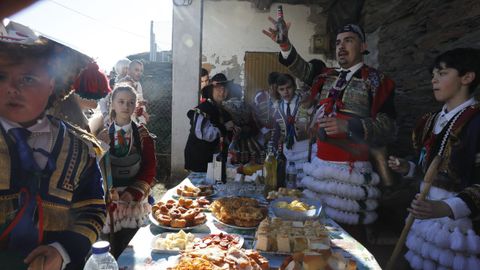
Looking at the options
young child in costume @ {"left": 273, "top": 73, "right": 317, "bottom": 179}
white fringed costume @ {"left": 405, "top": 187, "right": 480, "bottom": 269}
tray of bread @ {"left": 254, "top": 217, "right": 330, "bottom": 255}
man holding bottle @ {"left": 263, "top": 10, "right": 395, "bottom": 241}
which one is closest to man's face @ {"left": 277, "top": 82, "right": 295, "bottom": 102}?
young child in costume @ {"left": 273, "top": 73, "right": 317, "bottom": 179}

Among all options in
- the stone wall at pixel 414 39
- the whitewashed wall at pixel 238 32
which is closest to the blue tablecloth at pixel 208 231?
the stone wall at pixel 414 39

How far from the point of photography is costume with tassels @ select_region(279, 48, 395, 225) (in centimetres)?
266

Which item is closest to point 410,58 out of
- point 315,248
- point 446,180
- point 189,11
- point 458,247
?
point 446,180

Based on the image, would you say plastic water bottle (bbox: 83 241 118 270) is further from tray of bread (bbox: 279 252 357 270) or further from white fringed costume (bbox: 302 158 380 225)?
white fringed costume (bbox: 302 158 380 225)

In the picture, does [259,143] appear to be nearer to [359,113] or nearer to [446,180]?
[359,113]

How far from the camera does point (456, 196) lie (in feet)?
6.72

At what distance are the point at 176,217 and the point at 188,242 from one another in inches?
11.9

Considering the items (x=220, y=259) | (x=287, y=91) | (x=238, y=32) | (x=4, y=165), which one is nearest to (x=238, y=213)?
(x=220, y=259)

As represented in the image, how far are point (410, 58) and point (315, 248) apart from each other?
3.72m

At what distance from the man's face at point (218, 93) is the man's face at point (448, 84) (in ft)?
9.27

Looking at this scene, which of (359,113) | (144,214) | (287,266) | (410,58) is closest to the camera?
(287,266)

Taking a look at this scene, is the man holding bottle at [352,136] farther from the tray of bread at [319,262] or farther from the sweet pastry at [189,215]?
the tray of bread at [319,262]

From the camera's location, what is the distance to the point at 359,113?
2.77 metres

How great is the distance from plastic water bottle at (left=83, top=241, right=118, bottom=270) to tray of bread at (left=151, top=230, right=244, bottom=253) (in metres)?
0.37
